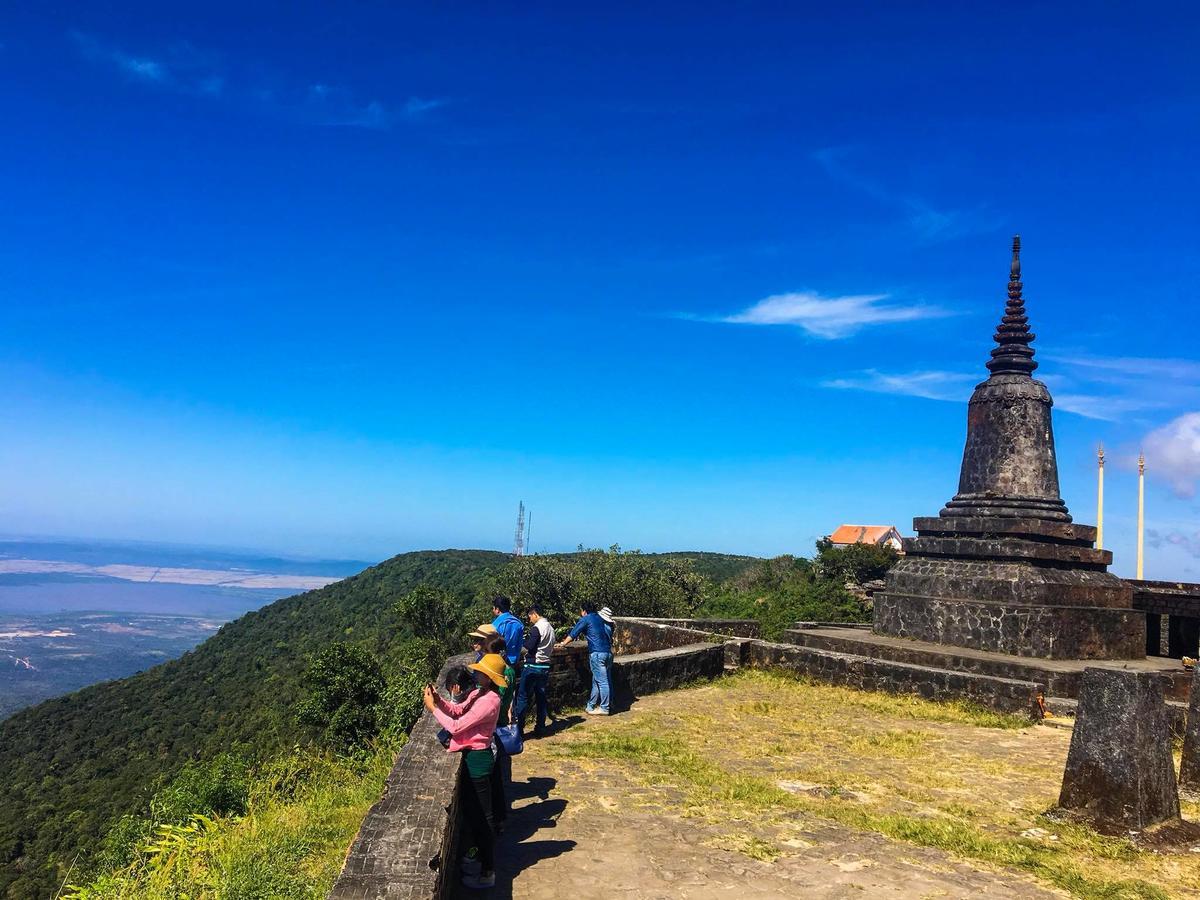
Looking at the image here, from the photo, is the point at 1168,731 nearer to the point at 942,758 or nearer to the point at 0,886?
the point at 942,758

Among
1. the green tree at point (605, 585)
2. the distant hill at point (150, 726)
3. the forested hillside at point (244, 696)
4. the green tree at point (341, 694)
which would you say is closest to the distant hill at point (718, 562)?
the distant hill at point (150, 726)

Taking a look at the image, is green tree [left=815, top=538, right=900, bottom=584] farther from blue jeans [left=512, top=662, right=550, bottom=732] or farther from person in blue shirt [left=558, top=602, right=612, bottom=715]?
blue jeans [left=512, top=662, right=550, bottom=732]

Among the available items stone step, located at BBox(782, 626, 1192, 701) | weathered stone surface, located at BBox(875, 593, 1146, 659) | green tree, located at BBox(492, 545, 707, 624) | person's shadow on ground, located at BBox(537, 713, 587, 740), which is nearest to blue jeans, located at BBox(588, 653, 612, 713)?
person's shadow on ground, located at BBox(537, 713, 587, 740)

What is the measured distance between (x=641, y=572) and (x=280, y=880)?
31115mm

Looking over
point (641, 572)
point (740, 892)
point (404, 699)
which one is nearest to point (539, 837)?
point (740, 892)

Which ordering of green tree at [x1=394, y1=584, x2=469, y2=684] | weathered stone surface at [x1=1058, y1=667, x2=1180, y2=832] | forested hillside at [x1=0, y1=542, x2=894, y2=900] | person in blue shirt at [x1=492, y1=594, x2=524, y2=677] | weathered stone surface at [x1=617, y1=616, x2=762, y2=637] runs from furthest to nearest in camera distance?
green tree at [x1=394, y1=584, x2=469, y2=684], forested hillside at [x1=0, y1=542, x2=894, y2=900], weathered stone surface at [x1=617, y1=616, x2=762, y2=637], person in blue shirt at [x1=492, y1=594, x2=524, y2=677], weathered stone surface at [x1=1058, y1=667, x2=1180, y2=832]

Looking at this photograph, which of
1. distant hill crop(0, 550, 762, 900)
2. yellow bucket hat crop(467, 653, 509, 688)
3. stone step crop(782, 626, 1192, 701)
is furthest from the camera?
distant hill crop(0, 550, 762, 900)

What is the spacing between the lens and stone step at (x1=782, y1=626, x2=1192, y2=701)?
12.4 metres

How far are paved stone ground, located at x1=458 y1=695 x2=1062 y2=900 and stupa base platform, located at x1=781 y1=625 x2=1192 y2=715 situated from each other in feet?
20.5

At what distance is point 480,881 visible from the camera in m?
5.53

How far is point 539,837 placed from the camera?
6.57 m

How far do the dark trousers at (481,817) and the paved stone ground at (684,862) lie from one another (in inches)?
9.4

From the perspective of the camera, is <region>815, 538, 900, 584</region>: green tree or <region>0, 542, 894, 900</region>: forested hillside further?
<region>815, 538, 900, 584</region>: green tree

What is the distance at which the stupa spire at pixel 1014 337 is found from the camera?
18234 mm
